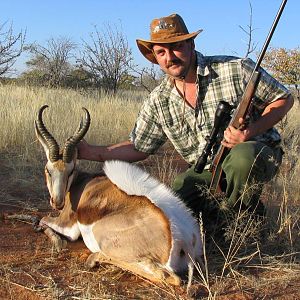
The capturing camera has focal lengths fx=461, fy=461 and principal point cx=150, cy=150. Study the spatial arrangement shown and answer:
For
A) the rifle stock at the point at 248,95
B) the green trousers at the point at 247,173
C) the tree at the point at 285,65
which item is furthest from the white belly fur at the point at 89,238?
the tree at the point at 285,65

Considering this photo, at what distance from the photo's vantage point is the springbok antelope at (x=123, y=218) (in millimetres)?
3258

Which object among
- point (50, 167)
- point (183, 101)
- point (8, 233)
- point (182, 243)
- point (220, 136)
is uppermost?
point (183, 101)

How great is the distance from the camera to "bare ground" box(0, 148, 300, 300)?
3.08 meters

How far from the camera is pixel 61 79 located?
18484 mm

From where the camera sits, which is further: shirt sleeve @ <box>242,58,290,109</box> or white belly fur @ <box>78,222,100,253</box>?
shirt sleeve @ <box>242,58,290,109</box>

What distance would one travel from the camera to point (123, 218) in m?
3.54

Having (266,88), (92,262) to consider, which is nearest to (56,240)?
(92,262)

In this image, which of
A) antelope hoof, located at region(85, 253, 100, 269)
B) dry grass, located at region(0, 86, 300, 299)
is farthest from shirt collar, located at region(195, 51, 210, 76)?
antelope hoof, located at region(85, 253, 100, 269)

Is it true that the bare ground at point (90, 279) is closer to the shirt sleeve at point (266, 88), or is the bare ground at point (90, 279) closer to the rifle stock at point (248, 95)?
the rifle stock at point (248, 95)

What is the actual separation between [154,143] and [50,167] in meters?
1.15

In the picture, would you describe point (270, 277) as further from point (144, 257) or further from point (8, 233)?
point (8, 233)

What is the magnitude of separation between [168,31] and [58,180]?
5.40ft

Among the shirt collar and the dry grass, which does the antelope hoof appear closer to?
the dry grass

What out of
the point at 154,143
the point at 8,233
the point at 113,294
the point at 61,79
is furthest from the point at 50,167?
the point at 61,79
